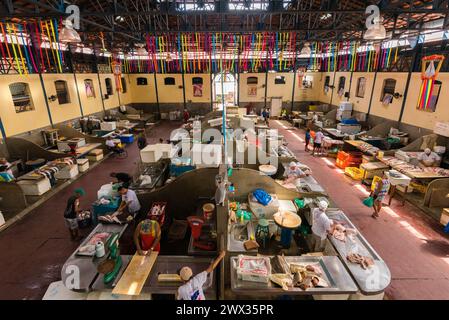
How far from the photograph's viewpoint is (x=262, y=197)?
5.55 m

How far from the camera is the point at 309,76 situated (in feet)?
62.6

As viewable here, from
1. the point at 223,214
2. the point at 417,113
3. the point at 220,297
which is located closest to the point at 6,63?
the point at 223,214

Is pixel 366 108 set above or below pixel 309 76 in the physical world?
below

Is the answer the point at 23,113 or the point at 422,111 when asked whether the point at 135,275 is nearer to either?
the point at 23,113

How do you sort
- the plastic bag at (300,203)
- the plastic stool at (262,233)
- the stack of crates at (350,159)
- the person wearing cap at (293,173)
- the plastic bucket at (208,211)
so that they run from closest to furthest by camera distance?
the plastic bucket at (208,211), the plastic stool at (262,233), the plastic bag at (300,203), the person wearing cap at (293,173), the stack of crates at (350,159)

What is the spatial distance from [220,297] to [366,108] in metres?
12.8

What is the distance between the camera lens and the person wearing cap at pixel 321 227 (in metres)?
4.56

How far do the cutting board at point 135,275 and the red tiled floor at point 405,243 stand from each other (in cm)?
422

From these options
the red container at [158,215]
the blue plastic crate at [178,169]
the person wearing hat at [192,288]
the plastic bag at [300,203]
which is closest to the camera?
the person wearing hat at [192,288]

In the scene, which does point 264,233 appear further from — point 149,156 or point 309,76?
point 309,76

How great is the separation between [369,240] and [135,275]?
207 inches

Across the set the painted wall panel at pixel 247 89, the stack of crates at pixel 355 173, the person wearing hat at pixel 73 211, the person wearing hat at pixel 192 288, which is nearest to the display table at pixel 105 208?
the person wearing hat at pixel 73 211

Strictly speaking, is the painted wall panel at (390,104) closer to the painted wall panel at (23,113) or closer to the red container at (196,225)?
the red container at (196,225)

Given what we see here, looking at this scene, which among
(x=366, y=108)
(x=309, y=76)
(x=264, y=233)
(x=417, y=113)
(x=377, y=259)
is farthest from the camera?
(x=309, y=76)
